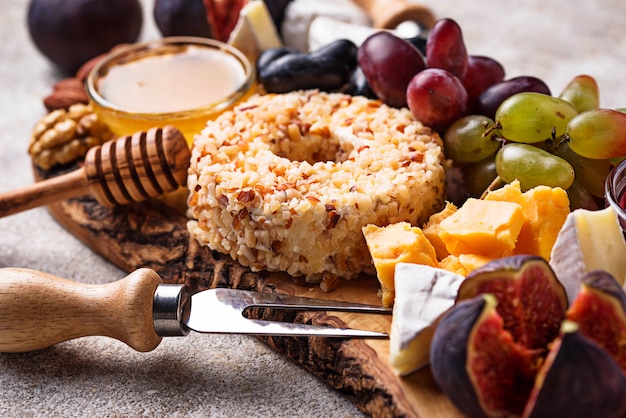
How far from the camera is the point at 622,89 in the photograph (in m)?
3.08

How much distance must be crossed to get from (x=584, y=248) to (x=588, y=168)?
18.9 inches

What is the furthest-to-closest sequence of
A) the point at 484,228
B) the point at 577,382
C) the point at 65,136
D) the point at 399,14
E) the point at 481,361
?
the point at 399,14 < the point at 65,136 < the point at 484,228 < the point at 481,361 < the point at 577,382

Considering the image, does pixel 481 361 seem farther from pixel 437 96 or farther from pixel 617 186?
pixel 437 96

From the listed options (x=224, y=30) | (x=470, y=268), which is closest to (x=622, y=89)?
(x=224, y=30)

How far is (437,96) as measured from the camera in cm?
202

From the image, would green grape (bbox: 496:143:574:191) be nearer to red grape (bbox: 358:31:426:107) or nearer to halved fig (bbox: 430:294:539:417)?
red grape (bbox: 358:31:426:107)

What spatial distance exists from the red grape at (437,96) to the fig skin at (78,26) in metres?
1.62

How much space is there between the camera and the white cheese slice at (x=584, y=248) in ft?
4.91

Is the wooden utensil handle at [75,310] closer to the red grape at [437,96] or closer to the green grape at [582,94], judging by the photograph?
the red grape at [437,96]

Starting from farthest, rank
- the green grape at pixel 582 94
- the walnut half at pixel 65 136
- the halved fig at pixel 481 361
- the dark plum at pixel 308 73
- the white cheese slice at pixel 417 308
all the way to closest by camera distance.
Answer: the walnut half at pixel 65 136 < the dark plum at pixel 308 73 < the green grape at pixel 582 94 < the white cheese slice at pixel 417 308 < the halved fig at pixel 481 361

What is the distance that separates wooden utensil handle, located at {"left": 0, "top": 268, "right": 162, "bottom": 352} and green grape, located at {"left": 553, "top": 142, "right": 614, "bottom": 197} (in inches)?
41.9

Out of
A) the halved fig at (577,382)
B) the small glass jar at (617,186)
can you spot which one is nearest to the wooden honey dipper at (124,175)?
the small glass jar at (617,186)

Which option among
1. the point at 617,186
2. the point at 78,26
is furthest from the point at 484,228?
the point at 78,26

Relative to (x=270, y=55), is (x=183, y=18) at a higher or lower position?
lower
